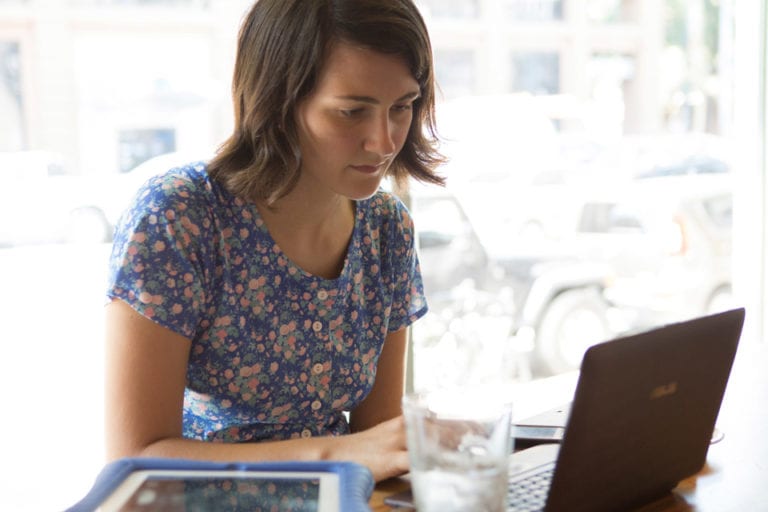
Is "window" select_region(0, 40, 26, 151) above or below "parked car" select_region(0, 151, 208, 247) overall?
above

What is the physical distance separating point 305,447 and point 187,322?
0.88 feet

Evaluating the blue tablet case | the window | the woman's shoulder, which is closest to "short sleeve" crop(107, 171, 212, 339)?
the woman's shoulder

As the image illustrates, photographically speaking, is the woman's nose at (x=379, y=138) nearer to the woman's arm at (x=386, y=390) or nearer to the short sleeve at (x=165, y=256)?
the short sleeve at (x=165, y=256)

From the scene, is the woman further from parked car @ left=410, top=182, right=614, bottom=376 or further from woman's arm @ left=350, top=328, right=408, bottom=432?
parked car @ left=410, top=182, right=614, bottom=376

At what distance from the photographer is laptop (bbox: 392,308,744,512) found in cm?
94

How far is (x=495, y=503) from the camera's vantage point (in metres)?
0.90

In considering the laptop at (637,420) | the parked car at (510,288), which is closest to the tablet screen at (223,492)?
the laptop at (637,420)

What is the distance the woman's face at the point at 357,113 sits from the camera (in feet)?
4.51

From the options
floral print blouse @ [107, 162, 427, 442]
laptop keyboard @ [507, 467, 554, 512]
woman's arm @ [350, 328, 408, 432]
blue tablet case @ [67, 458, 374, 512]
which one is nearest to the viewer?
blue tablet case @ [67, 458, 374, 512]

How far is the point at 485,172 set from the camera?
122 inches

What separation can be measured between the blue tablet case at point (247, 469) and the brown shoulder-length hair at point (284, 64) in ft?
2.12

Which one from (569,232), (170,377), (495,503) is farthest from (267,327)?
(569,232)

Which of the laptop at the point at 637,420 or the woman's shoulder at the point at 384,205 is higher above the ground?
the woman's shoulder at the point at 384,205

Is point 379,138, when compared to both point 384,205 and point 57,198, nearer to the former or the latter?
point 384,205
